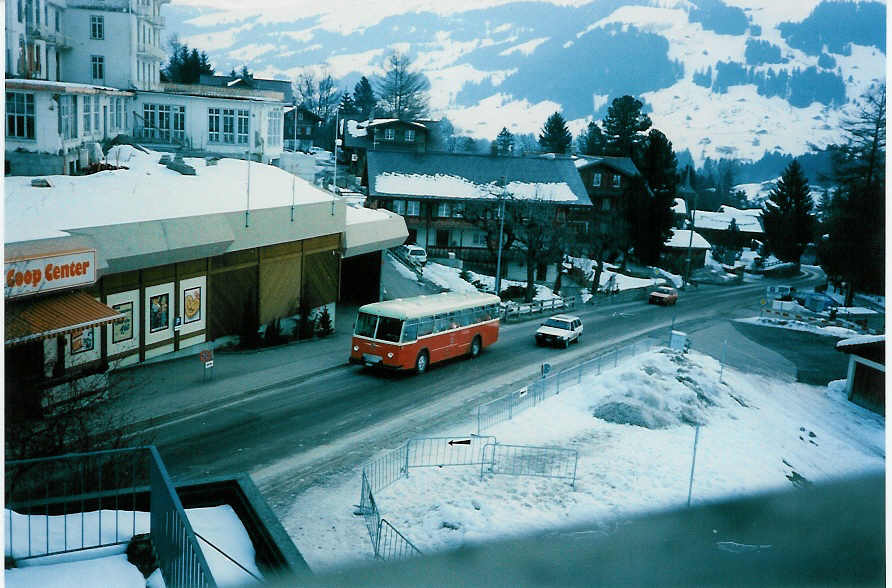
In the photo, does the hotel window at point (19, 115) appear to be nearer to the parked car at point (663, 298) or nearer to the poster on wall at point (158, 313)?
the poster on wall at point (158, 313)

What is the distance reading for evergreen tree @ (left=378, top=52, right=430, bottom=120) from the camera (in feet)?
Answer: 148

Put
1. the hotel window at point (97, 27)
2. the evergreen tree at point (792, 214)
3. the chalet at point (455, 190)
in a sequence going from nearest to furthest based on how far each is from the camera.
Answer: the hotel window at point (97, 27) → the chalet at point (455, 190) → the evergreen tree at point (792, 214)

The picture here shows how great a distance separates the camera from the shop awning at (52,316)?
8914 mm

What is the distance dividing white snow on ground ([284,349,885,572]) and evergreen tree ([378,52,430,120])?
104 ft

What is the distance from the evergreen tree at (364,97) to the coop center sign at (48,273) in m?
43.1

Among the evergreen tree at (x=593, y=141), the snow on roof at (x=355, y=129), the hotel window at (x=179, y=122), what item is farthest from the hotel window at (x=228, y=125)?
the evergreen tree at (x=593, y=141)

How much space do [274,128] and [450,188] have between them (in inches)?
406

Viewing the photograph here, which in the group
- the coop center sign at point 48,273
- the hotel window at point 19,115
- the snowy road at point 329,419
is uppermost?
the hotel window at point 19,115

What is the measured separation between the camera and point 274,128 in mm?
23406

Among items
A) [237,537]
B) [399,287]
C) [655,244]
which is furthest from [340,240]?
[655,244]

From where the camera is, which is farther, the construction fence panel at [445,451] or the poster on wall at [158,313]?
the poster on wall at [158,313]

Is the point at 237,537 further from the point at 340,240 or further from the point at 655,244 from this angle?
the point at 655,244

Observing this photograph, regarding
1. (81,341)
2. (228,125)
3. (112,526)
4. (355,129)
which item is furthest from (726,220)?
(112,526)

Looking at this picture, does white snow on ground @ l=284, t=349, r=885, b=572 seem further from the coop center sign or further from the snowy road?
the coop center sign
